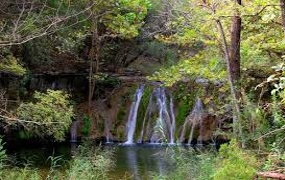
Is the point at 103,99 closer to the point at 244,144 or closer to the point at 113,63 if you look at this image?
the point at 113,63

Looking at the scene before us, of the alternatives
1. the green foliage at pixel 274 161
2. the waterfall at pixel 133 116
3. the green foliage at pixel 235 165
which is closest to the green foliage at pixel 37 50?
the waterfall at pixel 133 116

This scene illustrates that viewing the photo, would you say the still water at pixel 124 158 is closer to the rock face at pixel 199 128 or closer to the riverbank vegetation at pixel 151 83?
the riverbank vegetation at pixel 151 83

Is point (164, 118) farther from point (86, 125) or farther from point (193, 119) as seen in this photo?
point (86, 125)

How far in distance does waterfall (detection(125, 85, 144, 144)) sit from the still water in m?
0.98

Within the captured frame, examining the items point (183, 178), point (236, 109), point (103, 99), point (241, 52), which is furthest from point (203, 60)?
point (103, 99)

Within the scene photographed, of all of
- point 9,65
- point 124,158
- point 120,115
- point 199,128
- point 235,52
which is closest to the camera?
point 235,52

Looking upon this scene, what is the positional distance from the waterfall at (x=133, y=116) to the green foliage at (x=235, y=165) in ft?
33.1

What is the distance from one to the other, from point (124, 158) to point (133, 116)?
4629 millimetres

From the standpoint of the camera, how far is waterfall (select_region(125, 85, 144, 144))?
16.1 m

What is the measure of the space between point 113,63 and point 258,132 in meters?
13.8

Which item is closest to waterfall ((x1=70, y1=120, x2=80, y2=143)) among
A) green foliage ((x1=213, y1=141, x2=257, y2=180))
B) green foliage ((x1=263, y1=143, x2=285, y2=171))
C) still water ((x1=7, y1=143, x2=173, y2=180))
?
still water ((x1=7, y1=143, x2=173, y2=180))

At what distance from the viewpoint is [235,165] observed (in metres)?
4.91

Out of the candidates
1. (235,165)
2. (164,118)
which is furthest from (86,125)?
(235,165)

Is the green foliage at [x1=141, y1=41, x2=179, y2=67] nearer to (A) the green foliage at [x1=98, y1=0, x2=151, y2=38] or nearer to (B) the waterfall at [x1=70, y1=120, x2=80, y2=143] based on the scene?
(A) the green foliage at [x1=98, y1=0, x2=151, y2=38]
